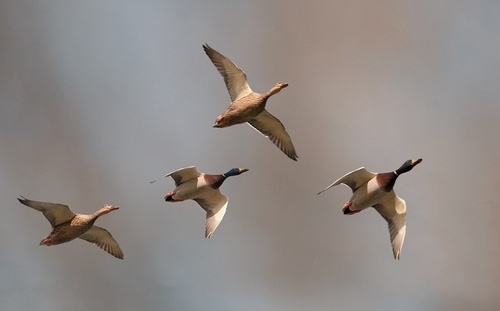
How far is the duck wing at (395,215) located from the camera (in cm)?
729

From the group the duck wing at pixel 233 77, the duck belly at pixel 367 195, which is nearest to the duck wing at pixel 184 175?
the duck wing at pixel 233 77

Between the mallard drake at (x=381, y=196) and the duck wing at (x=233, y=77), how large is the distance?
1.51 meters

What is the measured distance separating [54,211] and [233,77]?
2572 millimetres

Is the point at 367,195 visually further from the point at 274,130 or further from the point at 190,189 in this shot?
the point at 190,189

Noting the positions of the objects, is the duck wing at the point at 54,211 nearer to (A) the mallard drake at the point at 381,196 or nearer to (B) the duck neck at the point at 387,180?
(A) the mallard drake at the point at 381,196

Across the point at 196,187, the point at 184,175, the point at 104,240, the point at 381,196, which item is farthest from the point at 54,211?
the point at 381,196

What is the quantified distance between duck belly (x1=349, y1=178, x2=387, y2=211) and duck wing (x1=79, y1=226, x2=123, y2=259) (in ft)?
10.2

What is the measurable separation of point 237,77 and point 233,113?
1.65 feet

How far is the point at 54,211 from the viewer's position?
7.24m

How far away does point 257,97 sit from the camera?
7.04 meters

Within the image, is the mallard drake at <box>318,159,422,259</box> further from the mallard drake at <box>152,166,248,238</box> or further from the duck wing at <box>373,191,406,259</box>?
the mallard drake at <box>152,166,248,238</box>

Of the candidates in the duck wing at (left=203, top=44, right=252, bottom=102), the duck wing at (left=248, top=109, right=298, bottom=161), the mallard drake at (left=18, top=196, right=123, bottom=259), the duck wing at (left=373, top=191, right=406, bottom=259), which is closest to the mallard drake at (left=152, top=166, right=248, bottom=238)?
the duck wing at (left=248, top=109, right=298, bottom=161)

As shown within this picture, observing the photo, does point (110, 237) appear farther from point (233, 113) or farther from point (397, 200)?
point (397, 200)

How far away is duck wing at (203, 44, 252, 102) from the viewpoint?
23.6 ft
